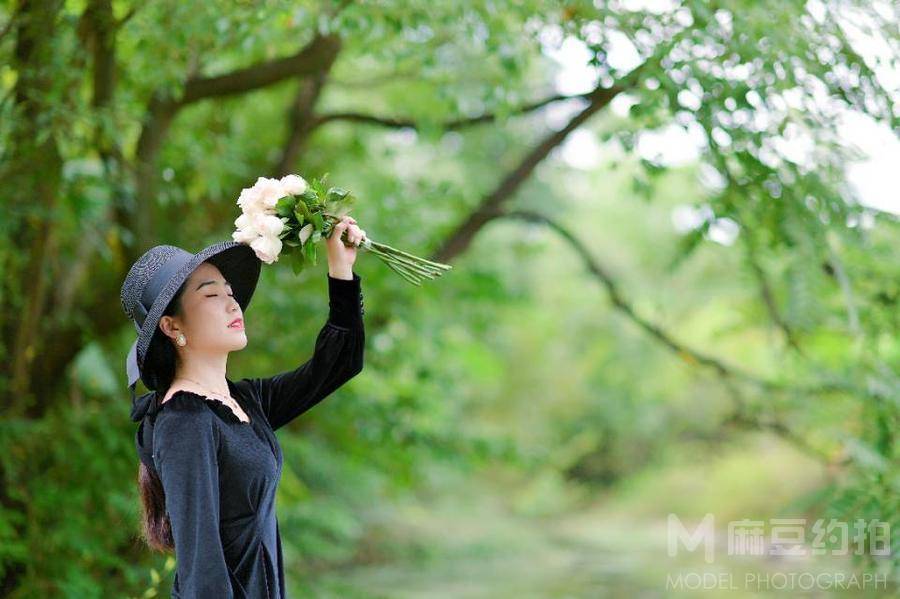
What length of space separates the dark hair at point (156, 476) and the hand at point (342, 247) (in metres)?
0.29

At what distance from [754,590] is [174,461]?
27.3 ft

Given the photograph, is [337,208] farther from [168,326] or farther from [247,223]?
[168,326]

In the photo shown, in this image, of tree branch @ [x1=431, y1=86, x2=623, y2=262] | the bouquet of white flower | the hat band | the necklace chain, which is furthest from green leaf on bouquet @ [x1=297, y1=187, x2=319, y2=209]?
tree branch @ [x1=431, y1=86, x2=623, y2=262]

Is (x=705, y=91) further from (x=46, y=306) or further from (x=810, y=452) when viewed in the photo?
(x=46, y=306)

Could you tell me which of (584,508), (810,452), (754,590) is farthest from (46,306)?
(584,508)

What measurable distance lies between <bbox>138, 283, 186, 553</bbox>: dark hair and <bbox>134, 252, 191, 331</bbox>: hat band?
3 centimetres

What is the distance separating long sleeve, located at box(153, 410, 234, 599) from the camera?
177 cm

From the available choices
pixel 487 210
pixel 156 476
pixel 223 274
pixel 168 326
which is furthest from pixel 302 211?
pixel 487 210

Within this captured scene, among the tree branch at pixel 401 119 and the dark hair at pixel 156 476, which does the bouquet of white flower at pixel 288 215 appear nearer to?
the dark hair at pixel 156 476

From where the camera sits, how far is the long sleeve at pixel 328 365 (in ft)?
7.02

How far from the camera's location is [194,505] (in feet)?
5.87

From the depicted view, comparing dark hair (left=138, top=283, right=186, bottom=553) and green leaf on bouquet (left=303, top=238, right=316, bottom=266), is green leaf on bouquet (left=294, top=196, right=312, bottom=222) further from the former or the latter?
dark hair (left=138, top=283, right=186, bottom=553)

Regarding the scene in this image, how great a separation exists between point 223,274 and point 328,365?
285 millimetres

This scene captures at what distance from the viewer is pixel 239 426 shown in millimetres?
1962
